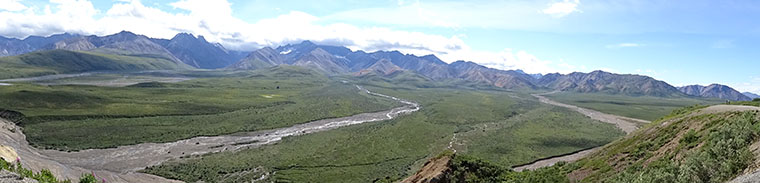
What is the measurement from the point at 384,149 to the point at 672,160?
178ft

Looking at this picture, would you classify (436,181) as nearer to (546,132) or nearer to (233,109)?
(546,132)

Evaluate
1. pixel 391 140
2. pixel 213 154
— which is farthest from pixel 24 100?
pixel 391 140

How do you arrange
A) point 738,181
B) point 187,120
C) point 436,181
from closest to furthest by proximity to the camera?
point 738,181 → point 436,181 → point 187,120

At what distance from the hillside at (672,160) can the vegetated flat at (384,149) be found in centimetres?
2353

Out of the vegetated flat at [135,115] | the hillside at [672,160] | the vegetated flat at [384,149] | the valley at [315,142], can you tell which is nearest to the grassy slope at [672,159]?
the hillside at [672,160]

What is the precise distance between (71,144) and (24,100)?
170 ft

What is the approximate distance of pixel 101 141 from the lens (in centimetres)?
7262

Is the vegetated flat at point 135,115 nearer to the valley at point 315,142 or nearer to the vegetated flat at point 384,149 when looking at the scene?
the valley at point 315,142

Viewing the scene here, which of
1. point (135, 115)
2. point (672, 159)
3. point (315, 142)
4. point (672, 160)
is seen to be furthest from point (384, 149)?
point (135, 115)

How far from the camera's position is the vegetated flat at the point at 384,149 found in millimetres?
59344

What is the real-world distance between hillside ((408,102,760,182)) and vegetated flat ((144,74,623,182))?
23534 mm

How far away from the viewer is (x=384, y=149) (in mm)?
77562

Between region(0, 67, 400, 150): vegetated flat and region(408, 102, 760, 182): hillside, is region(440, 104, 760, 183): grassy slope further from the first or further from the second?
region(0, 67, 400, 150): vegetated flat

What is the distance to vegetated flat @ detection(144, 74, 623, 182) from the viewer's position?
5934cm
